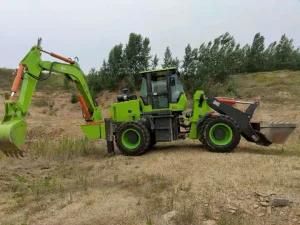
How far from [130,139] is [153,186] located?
417 cm

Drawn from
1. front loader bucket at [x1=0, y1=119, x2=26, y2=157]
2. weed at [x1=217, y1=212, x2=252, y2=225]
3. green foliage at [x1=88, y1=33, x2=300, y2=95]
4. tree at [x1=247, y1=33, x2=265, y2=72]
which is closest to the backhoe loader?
front loader bucket at [x1=0, y1=119, x2=26, y2=157]

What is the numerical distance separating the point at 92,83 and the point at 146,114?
688 inches

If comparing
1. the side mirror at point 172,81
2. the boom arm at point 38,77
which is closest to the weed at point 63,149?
the boom arm at point 38,77

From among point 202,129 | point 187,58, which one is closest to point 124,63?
point 187,58

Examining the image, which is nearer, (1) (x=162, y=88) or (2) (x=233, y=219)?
(2) (x=233, y=219)

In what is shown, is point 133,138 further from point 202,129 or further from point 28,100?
point 28,100

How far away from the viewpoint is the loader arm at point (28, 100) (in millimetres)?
11062

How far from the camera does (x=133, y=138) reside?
13.8 m

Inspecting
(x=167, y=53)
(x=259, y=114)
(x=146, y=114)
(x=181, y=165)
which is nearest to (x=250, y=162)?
(x=181, y=165)

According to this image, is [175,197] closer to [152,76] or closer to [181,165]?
[181,165]

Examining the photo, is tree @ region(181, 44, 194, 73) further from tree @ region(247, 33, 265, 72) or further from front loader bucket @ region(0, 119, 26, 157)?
front loader bucket @ region(0, 119, 26, 157)

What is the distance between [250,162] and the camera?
1121 centimetres

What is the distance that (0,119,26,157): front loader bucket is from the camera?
1088cm

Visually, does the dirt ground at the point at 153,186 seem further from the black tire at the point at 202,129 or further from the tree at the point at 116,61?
the tree at the point at 116,61
